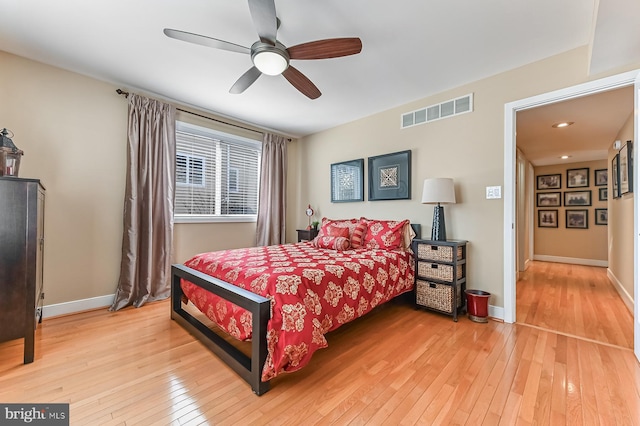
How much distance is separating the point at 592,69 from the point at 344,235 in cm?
266

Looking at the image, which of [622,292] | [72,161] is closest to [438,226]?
[622,292]

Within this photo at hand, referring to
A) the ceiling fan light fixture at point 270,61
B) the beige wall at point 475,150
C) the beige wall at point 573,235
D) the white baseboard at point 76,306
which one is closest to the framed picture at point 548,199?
the beige wall at point 573,235

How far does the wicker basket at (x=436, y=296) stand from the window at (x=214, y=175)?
8.82 feet

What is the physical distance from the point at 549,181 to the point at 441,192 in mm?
5159

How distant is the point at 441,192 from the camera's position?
9.53ft

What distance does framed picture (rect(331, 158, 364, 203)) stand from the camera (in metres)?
4.06

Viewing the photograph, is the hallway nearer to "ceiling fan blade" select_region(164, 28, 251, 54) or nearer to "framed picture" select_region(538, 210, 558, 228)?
"framed picture" select_region(538, 210, 558, 228)

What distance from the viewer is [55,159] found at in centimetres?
276

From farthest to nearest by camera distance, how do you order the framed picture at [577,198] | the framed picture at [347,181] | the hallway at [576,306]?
the framed picture at [577,198], the framed picture at [347,181], the hallway at [576,306]

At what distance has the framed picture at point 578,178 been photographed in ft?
18.9

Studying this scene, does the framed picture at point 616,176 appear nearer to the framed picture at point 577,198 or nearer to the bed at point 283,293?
the framed picture at point 577,198

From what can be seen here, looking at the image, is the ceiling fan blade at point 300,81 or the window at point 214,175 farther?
the window at point 214,175

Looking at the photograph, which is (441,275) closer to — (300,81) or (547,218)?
(300,81)

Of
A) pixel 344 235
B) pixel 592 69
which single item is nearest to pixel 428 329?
pixel 344 235
